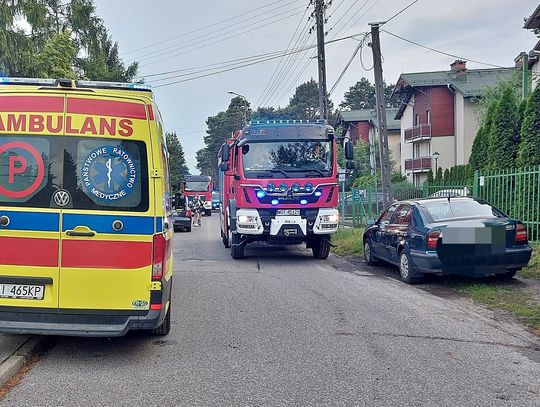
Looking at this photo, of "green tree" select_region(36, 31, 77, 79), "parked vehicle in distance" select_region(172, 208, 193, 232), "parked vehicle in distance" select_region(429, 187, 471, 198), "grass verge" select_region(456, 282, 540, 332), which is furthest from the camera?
"parked vehicle in distance" select_region(172, 208, 193, 232)

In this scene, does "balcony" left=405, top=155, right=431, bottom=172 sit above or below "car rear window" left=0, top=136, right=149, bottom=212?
above

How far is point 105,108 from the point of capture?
569 cm

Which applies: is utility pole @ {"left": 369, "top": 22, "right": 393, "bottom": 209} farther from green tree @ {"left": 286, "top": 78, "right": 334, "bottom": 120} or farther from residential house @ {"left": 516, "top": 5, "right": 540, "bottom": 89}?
green tree @ {"left": 286, "top": 78, "right": 334, "bottom": 120}

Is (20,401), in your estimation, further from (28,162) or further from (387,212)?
(387,212)

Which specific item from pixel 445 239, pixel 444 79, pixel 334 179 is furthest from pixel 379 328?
pixel 444 79

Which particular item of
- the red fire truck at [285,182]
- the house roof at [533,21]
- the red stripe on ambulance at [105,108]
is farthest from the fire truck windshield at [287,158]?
the house roof at [533,21]

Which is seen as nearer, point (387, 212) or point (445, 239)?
point (445, 239)

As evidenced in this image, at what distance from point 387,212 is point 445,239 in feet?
9.77

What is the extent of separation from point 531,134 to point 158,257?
12.9 meters

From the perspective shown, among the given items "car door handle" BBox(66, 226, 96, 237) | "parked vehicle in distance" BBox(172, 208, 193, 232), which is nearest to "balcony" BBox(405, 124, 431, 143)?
"parked vehicle in distance" BBox(172, 208, 193, 232)

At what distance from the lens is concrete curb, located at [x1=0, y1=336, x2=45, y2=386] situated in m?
5.18

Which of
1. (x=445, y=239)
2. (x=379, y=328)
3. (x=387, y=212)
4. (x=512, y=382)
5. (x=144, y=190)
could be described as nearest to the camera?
(x=512, y=382)

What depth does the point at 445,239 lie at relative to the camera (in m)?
9.80

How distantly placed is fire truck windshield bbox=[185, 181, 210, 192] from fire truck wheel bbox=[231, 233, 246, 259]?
30352 millimetres
